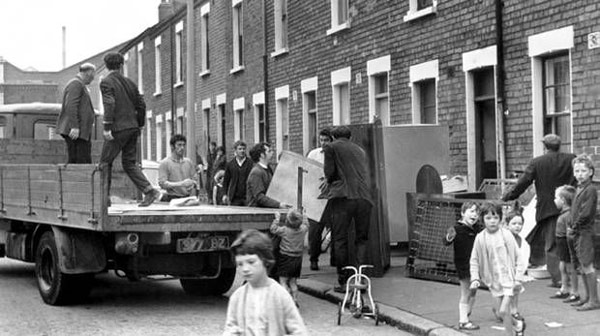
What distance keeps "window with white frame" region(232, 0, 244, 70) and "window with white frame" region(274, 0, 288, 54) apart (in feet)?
11.6

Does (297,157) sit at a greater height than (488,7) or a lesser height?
lesser

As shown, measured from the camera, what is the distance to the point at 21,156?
44.9 feet

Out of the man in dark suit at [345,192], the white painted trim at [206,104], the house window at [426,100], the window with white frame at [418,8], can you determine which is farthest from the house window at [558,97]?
the white painted trim at [206,104]

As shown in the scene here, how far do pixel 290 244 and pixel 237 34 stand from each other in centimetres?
1896

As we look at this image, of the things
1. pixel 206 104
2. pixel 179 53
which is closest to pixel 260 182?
pixel 206 104

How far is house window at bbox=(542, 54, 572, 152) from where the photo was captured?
13.4m

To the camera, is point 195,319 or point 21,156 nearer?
point 195,319

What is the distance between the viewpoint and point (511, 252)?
8.07 metres

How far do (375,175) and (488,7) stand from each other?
418 cm

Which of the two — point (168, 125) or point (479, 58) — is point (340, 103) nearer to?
point (479, 58)

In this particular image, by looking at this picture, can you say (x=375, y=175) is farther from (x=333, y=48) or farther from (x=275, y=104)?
(x=275, y=104)

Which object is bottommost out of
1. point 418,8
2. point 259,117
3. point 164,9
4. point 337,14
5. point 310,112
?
point 310,112

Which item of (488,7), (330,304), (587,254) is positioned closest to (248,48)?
(488,7)

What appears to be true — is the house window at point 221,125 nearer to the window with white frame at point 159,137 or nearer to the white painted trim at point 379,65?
the window with white frame at point 159,137
